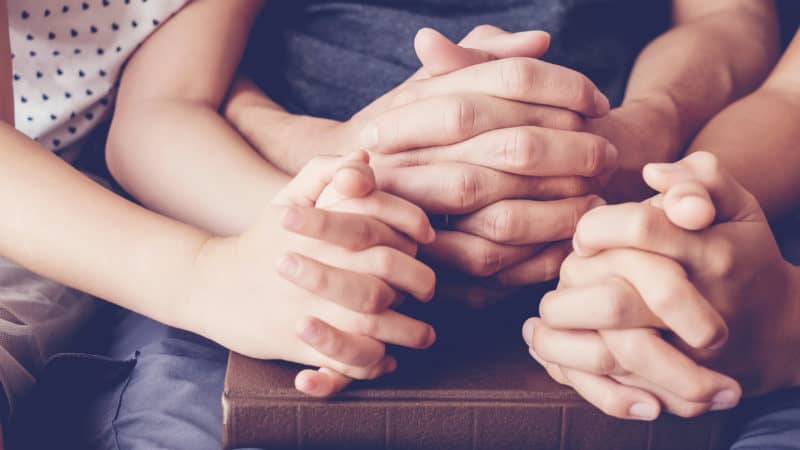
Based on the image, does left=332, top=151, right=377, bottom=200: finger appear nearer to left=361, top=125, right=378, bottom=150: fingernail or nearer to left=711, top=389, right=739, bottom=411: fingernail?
left=361, top=125, right=378, bottom=150: fingernail

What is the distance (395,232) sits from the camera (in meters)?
0.59

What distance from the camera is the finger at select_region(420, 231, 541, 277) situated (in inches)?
24.4

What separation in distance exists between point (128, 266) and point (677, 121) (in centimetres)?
50

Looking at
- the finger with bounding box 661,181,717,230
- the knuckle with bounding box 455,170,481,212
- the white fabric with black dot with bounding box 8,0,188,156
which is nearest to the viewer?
the finger with bounding box 661,181,717,230

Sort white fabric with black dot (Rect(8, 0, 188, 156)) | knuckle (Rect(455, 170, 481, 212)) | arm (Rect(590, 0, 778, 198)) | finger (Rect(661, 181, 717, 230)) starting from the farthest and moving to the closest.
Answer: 1. white fabric with black dot (Rect(8, 0, 188, 156))
2. arm (Rect(590, 0, 778, 198))
3. knuckle (Rect(455, 170, 481, 212))
4. finger (Rect(661, 181, 717, 230))

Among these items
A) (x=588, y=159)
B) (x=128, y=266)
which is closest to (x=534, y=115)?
(x=588, y=159)

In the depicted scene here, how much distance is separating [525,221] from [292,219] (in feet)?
0.58

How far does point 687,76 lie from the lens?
2.84ft

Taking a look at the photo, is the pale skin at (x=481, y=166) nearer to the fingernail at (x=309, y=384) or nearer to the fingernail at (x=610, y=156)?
the fingernail at (x=610, y=156)

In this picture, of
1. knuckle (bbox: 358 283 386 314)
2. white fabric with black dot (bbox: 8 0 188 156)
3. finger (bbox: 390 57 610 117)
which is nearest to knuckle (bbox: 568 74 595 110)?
finger (bbox: 390 57 610 117)

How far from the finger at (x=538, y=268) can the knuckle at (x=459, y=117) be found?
0.11 metres

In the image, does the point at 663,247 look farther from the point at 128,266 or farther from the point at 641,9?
the point at 641,9

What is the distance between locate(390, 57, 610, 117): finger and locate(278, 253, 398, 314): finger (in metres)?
0.17

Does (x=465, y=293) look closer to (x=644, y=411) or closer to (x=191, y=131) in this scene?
(x=644, y=411)
